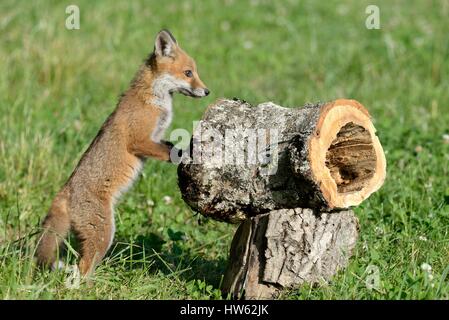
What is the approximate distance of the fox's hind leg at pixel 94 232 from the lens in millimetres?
5223

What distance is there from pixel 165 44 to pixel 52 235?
1.66 meters

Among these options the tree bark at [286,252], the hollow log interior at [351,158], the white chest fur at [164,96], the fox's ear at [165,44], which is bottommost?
the tree bark at [286,252]

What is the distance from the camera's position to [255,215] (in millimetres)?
4824

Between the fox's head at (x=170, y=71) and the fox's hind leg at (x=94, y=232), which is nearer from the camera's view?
the fox's hind leg at (x=94, y=232)

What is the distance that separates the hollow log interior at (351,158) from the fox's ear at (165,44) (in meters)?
1.54

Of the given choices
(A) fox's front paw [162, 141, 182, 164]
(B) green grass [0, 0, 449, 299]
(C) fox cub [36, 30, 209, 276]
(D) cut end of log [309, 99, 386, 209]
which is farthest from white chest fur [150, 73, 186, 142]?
(D) cut end of log [309, 99, 386, 209]

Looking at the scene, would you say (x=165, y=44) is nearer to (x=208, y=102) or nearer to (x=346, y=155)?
(x=346, y=155)

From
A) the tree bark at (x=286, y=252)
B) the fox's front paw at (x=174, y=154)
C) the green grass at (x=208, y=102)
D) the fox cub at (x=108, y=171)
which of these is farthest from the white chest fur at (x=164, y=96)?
the tree bark at (x=286, y=252)

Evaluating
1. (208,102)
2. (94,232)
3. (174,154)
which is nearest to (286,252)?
(174,154)

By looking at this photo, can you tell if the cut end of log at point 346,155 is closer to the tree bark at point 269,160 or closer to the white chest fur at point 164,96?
the tree bark at point 269,160

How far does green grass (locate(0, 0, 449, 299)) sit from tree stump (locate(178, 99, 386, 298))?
21 centimetres

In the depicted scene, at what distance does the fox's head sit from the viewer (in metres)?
5.67

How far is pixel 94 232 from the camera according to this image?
17.3 ft
